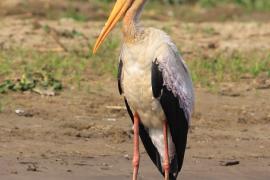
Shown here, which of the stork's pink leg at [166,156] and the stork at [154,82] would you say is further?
the stork's pink leg at [166,156]

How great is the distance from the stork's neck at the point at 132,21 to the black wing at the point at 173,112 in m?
0.27

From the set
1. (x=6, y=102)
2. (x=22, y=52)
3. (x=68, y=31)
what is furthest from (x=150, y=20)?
(x=6, y=102)

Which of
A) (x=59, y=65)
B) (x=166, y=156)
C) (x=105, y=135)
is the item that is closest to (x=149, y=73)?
(x=166, y=156)

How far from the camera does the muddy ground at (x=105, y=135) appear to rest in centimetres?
752

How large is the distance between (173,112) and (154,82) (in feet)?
0.82

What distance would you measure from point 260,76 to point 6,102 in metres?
2.71

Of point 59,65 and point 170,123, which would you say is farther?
point 59,65

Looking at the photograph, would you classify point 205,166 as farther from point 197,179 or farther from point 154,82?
point 154,82

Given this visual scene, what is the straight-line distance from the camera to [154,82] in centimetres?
693

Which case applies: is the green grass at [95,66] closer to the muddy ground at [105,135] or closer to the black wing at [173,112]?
the muddy ground at [105,135]

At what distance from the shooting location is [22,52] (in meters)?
10.7

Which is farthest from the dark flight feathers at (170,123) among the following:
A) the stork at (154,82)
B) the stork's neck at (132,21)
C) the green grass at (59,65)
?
the green grass at (59,65)

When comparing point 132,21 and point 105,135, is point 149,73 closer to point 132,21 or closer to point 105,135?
point 132,21

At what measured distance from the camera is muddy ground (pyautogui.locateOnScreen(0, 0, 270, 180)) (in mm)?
7520
